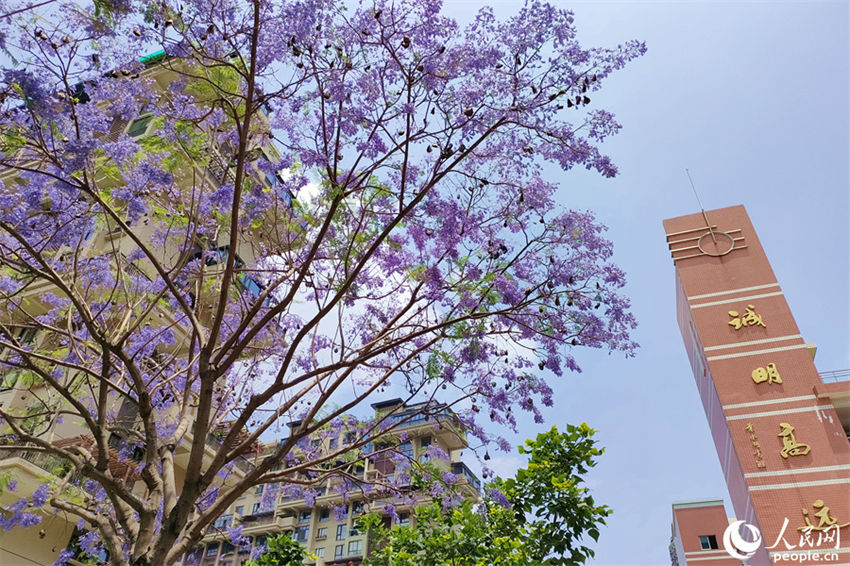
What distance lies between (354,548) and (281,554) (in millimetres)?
24977

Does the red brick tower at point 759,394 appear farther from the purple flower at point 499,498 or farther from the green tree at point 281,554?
the green tree at point 281,554

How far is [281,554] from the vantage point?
8984 mm

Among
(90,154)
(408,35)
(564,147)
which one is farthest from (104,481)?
(564,147)

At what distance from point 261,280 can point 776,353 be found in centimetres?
1601

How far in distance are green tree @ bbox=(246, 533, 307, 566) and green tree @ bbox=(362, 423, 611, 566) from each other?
1.73 m

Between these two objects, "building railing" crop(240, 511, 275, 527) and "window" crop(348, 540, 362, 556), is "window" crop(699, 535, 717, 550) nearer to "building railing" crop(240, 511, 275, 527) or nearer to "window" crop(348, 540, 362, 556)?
"window" crop(348, 540, 362, 556)

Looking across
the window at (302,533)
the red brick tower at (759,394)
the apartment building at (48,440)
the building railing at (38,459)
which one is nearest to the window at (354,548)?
the window at (302,533)

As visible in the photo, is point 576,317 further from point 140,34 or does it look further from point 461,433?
point 140,34

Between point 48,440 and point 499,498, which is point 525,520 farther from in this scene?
point 48,440

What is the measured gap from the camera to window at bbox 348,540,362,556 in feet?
103

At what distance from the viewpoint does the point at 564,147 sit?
5.57m
